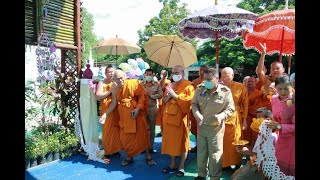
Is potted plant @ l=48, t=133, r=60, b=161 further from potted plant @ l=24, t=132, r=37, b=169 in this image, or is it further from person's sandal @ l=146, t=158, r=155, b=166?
person's sandal @ l=146, t=158, r=155, b=166

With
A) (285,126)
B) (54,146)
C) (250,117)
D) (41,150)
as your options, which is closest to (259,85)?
(250,117)

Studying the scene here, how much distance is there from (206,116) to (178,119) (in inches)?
29.6

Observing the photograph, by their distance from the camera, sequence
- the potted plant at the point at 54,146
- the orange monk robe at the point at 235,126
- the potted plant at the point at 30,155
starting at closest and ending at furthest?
the orange monk robe at the point at 235,126, the potted plant at the point at 30,155, the potted plant at the point at 54,146

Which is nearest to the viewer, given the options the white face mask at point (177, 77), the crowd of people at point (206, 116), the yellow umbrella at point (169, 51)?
the crowd of people at point (206, 116)

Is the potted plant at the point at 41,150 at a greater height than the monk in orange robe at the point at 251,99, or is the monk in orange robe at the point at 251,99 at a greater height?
the monk in orange robe at the point at 251,99

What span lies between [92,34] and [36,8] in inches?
1903

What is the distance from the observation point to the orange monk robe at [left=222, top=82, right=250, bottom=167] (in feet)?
16.5

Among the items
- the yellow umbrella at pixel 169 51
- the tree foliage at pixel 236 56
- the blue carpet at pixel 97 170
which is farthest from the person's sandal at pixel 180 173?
the tree foliage at pixel 236 56

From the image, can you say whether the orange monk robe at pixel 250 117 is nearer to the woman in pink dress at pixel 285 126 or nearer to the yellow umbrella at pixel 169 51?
the yellow umbrella at pixel 169 51

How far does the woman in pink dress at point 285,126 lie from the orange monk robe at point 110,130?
3484mm

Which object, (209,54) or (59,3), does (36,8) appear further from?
(209,54)

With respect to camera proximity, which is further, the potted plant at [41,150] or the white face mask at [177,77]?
the potted plant at [41,150]

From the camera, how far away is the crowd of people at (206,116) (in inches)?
138
